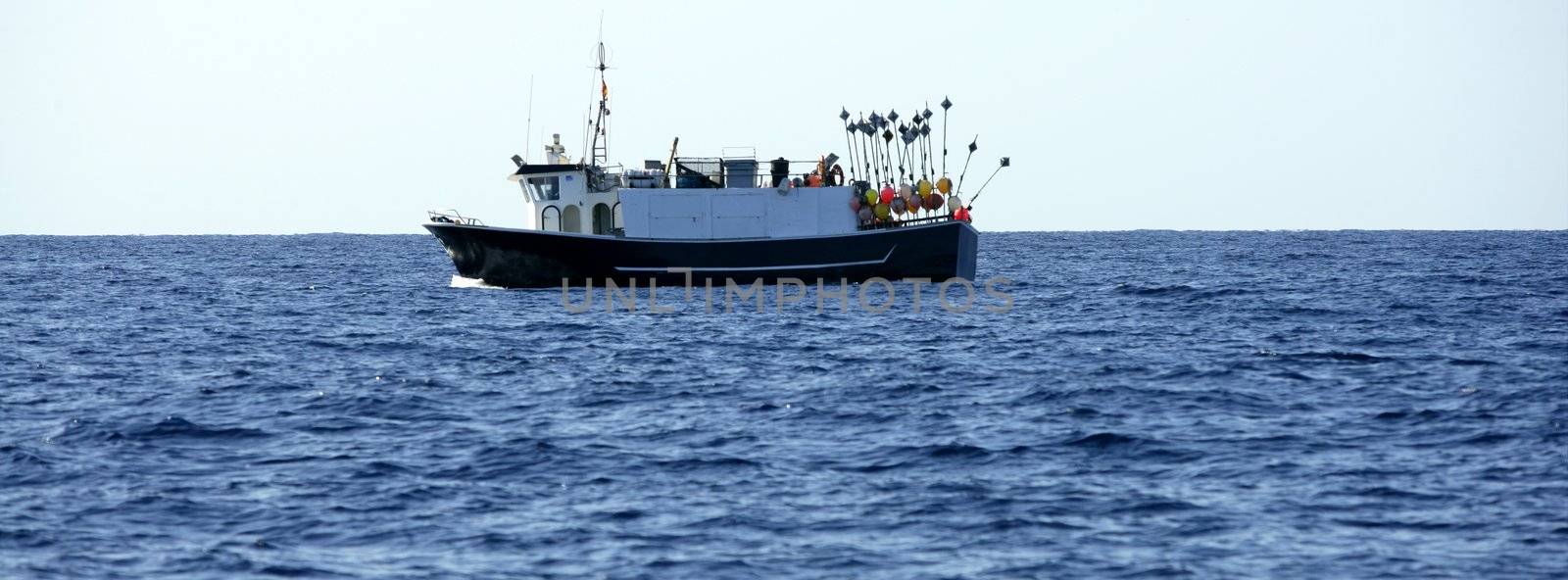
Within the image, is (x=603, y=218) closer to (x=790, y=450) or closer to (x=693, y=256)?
(x=693, y=256)

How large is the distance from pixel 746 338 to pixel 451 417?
42.5 feet

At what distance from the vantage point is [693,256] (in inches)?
1866

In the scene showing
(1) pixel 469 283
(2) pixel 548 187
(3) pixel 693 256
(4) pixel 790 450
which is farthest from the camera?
(1) pixel 469 283

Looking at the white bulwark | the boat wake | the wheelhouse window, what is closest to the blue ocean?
the white bulwark

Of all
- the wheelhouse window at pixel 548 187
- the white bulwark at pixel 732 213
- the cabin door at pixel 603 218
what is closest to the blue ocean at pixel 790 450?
the white bulwark at pixel 732 213

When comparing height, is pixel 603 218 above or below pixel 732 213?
below

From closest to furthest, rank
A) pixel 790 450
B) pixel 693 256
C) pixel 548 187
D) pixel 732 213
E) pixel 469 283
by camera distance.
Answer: pixel 790 450, pixel 693 256, pixel 732 213, pixel 548 187, pixel 469 283

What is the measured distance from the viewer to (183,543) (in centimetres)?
1477

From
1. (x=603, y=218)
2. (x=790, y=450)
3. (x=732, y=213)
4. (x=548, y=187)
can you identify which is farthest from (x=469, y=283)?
(x=790, y=450)

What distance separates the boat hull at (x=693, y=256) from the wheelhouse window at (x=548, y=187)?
2.22m

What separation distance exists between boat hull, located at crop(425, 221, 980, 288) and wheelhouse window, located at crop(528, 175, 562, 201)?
222 centimetres

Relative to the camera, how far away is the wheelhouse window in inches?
1922

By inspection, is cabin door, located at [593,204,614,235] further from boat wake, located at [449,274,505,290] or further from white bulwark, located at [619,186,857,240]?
boat wake, located at [449,274,505,290]

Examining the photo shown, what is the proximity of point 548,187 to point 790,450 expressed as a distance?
30734 mm
